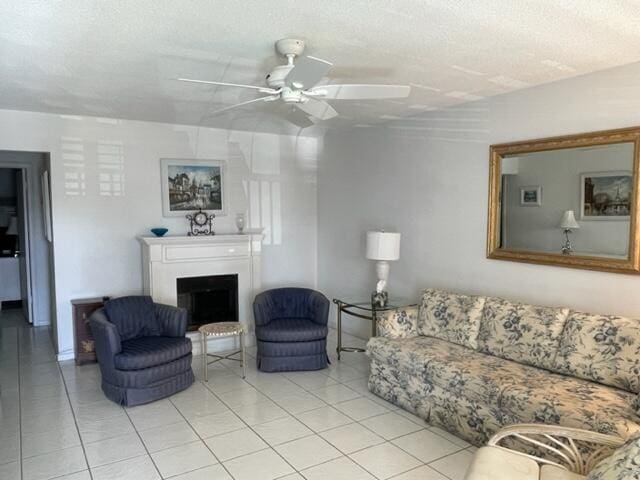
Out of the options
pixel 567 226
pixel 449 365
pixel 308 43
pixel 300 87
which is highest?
pixel 308 43

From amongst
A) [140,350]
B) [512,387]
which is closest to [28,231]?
[140,350]

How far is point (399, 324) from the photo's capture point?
12.6 ft

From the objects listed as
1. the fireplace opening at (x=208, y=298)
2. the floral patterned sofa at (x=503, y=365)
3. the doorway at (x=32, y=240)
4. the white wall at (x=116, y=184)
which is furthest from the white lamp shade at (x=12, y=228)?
the floral patterned sofa at (x=503, y=365)

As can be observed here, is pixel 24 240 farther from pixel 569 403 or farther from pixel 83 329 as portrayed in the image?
pixel 569 403

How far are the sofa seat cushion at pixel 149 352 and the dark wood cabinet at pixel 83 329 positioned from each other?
2.90 feet

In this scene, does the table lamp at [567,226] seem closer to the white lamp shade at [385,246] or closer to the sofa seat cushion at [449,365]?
the sofa seat cushion at [449,365]

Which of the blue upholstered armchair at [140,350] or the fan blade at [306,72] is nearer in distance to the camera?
the fan blade at [306,72]

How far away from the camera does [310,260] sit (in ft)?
19.9

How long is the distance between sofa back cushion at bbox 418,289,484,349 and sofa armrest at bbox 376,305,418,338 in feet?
0.21

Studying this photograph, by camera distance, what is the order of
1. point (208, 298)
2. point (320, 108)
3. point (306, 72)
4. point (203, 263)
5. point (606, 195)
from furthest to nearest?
point (208, 298)
point (203, 263)
point (320, 108)
point (606, 195)
point (306, 72)

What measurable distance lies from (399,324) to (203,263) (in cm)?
225

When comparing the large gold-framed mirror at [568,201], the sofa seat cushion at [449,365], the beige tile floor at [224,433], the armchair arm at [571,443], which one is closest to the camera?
the armchair arm at [571,443]

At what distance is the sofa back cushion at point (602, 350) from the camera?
104 inches

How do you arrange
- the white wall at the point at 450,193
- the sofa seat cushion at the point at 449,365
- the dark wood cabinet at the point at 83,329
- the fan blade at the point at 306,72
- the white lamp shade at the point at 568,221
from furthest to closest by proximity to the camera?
the dark wood cabinet at the point at 83,329 → the white lamp shade at the point at 568,221 → the white wall at the point at 450,193 → the sofa seat cushion at the point at 449,365 → the fan blade at the point at 306,72
